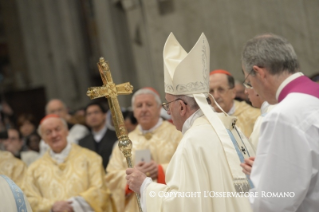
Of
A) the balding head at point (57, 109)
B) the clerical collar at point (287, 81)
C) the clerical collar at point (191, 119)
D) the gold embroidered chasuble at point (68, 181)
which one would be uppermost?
the clerical collar at point (287, 81)

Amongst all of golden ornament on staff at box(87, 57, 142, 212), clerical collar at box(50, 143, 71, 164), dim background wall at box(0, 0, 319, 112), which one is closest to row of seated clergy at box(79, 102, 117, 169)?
clerical collar at box(50, 143, 71, 164)

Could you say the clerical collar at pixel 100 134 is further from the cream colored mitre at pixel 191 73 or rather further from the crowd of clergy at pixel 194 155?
the cream colored mitre at pixel 191 73

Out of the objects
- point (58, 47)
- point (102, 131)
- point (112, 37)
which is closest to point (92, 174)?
point (102, 131)

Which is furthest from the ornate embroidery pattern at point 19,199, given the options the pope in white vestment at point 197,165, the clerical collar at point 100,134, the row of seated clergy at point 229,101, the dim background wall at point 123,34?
the dim background wall at point 123,34

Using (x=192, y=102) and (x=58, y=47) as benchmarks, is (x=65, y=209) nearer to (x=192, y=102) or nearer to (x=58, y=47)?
(x=192, y=102)

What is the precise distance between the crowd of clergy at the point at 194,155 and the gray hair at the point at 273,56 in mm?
13

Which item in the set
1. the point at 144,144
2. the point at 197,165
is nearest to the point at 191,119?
the point at 197,165

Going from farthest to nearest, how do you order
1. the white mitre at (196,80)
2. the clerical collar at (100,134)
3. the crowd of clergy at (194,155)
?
the clerical collar at (100,134), the white mitre at (196,80), the crowd of clergy at (194,155)

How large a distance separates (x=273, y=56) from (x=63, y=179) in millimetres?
4205

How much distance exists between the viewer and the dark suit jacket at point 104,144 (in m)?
7.96

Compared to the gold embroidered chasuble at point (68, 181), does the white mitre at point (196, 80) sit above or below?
above

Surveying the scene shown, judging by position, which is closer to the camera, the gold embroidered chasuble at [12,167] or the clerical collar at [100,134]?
the gold embroidered chasuble at [12,167]

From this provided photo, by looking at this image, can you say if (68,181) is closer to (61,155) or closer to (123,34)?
(61,155)

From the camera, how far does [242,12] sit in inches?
344
